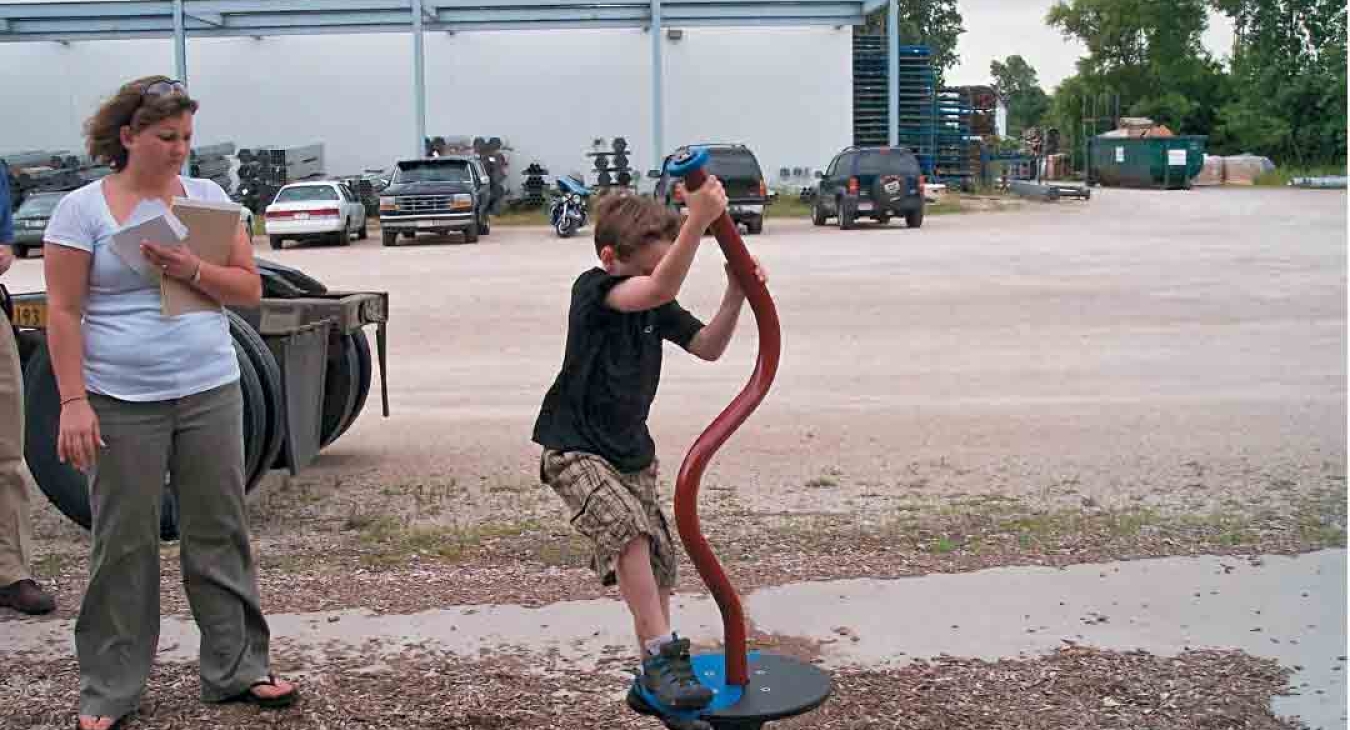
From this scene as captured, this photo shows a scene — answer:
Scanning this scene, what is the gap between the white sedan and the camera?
95.1 ft

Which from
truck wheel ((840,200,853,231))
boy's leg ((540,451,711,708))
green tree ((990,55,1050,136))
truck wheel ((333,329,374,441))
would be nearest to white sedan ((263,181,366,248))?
truck wheel ((840,200,853,231))

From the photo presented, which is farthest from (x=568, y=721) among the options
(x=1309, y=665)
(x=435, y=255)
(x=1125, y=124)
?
(x=1125, y=124)

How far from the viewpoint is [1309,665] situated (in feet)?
15.6

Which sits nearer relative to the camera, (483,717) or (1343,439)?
(483,717)

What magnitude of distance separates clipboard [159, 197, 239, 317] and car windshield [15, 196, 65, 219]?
25.8 meters

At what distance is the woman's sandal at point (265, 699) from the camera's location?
441 centimetres

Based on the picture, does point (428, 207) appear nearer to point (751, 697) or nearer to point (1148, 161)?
point (751, 697)

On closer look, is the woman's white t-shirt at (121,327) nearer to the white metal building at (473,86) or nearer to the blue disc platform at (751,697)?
the blue disc platform at (751,697)

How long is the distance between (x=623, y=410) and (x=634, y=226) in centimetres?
48

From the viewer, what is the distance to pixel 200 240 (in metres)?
4.18

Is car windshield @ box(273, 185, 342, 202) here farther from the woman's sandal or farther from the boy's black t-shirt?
the boy's black t-shirt

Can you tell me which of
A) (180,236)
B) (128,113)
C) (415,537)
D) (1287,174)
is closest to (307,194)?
(415,537)

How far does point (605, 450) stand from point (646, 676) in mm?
576

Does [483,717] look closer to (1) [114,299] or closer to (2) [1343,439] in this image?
(1) [114,299]
